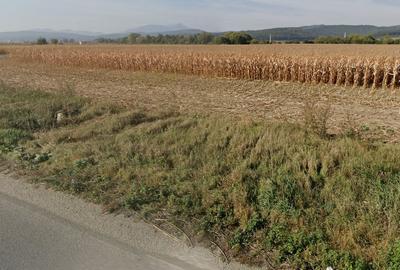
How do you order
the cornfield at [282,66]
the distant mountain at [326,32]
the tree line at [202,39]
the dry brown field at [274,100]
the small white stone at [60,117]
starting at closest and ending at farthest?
the small white stone at [60,117]
the dry brown field at [274,100]
the cornfield at [282,66]
the tree line at [202,39]
the distant mountain at [326,32]

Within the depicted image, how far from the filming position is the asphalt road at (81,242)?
2842 millimetres

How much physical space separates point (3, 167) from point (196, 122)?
359cm

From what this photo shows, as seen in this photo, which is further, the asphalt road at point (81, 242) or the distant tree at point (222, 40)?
the distant tree at point (222, 40)

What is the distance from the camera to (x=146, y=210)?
3688mm

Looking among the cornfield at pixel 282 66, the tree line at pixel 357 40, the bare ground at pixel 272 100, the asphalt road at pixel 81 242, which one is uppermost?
the tree line at pixel 357 40

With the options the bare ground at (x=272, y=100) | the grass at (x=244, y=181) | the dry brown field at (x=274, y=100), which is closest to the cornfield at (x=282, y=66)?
the dry brown field at (x=274, y=100)

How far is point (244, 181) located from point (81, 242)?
201cm

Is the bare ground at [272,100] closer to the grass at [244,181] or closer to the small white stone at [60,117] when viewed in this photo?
the grass at [244,181]

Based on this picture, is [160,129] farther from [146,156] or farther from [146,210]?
[146,210]

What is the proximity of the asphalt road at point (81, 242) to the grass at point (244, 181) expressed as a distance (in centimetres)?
24

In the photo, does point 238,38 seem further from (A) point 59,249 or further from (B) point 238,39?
(A) point 59,249

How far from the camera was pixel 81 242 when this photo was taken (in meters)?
3.15

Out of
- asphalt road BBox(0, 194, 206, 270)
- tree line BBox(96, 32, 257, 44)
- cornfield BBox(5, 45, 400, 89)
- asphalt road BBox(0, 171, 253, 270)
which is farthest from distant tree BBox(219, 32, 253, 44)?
asphalt road BBox(0, 194, 206, 270)

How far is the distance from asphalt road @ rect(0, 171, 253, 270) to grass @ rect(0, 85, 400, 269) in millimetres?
241
